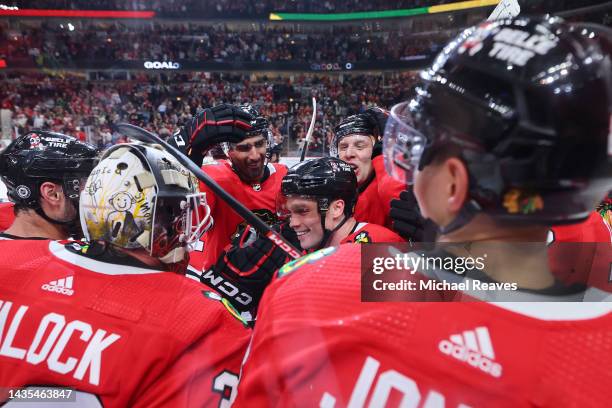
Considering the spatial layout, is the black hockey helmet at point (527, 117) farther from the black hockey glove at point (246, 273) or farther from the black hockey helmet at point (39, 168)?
→ the black hockey helmet at point (39, 168)

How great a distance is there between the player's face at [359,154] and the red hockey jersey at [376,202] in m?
0.07

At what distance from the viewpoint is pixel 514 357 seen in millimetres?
664

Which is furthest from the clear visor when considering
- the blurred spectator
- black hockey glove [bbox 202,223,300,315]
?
the blurred spectator

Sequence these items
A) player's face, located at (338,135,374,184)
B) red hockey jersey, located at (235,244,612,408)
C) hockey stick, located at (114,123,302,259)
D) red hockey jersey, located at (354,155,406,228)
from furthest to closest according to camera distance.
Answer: player's face, located at (338,135,374,184) → red hockey jersey, located at (354,155,406,228) → hockey stick, located at (114,123,302,259) → red hockey jersey, located at (235,244,612,408)

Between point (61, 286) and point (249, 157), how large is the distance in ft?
6.26

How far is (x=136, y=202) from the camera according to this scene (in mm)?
1292

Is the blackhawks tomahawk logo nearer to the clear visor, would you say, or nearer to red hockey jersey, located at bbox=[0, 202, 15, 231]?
the clear visor

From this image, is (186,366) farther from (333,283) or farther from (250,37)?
(250,37)

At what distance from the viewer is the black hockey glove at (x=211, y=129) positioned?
2.71 m

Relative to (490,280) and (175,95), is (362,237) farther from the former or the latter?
(175,95)

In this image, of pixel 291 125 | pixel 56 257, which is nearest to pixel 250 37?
pixel 291 125

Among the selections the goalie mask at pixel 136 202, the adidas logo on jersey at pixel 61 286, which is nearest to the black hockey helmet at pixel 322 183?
the goalie mask at pixel 136 202

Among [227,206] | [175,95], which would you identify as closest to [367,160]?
[227,206]

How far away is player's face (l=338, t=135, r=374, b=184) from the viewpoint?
9.51ft
